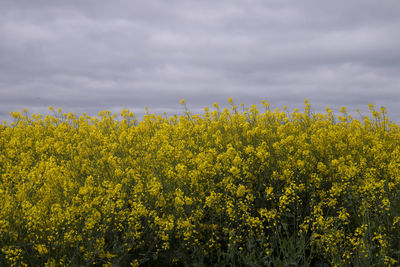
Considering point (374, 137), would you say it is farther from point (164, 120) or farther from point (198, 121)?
point (164, 120)

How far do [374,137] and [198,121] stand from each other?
3.69 metres

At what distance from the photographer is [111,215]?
143 inches

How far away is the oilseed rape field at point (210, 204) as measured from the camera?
3334 mm

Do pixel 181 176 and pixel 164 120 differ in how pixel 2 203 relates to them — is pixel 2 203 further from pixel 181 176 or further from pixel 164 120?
pixel 164 120

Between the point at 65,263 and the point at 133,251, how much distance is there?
70 cm

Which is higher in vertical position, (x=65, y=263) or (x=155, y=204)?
(x=155, y=204)

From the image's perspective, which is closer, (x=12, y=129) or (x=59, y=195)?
(x=59, y=195)

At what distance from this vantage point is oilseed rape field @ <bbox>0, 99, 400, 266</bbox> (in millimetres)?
3334

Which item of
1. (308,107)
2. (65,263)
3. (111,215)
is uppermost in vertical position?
(308,107)

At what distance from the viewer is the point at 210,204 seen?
3.60m

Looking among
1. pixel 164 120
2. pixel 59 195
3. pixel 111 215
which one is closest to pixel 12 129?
pixel 164 120

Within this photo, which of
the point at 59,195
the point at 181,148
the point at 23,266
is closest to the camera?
the point at 23,266

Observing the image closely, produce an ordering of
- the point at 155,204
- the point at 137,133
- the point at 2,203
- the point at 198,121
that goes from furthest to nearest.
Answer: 1. the point at 198,121
2. the point at 137,133
3. the point at 155,204
4. the point at 2,203

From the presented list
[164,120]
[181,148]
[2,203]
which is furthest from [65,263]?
[164,120]
